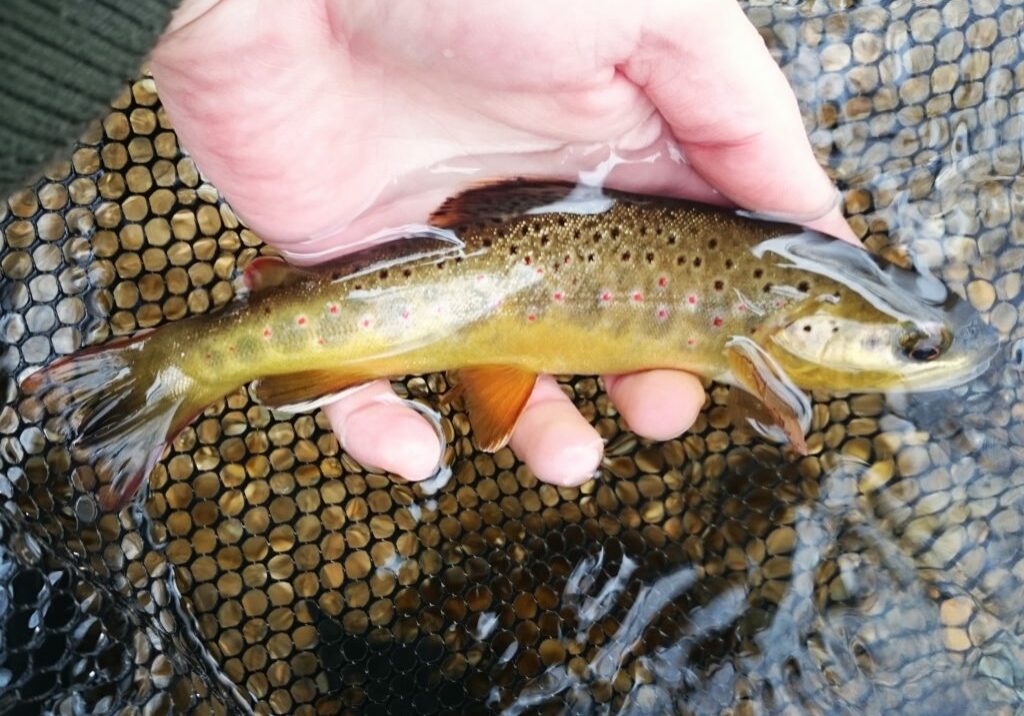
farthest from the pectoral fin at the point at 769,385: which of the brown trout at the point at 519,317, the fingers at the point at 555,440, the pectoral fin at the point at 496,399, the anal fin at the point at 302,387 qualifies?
the anal fin at the point at 302,387

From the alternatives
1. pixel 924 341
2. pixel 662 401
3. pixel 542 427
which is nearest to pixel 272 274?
pixel 542 427

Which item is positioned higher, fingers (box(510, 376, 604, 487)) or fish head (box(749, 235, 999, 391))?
fish head (box(749, 235, 999, 391))

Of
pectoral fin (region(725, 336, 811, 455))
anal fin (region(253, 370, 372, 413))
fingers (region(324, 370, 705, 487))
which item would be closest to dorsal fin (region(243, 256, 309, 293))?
anal fin (region(253, 370, 372, 413))

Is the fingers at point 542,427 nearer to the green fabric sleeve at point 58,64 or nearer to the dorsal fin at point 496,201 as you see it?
the dorsal fin at point 496,201

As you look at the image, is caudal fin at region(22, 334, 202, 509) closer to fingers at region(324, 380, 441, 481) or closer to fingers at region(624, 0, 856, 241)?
fingers at region(324, 380, 441, 481)

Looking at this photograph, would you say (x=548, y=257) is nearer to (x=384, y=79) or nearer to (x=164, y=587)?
(x=384, y=79)

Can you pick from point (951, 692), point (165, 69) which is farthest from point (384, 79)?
point (951, 692)

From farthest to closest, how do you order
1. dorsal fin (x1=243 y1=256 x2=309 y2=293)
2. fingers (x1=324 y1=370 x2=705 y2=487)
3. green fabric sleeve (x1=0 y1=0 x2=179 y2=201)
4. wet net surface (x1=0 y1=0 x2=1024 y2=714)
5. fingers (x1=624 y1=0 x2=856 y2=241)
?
1. wet net surface (x1=0 y1=0 x2=1024 y2=714)
2. fingers (x1=324 y1=370 x2=705 y2=487)
3. dorsal fin (x1=243 y1=256 x2=309 y2=293)
4. fingers (x1=624 y1=0 x2=856 y2=241)
5. green fabric sleeve (x1=0 y1=0 x2=179 y2=201)
